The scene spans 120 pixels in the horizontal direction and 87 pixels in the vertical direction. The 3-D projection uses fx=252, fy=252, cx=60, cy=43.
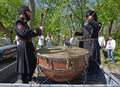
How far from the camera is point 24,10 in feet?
13.5

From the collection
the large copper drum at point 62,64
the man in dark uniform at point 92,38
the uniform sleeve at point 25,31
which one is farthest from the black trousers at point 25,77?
the man in dark uniform at point 92,38

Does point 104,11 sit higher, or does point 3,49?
point 104,11

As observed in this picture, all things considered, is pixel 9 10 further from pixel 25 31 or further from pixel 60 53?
pixel 60 53

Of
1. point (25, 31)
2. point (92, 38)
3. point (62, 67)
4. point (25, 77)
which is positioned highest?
point (25, 31)

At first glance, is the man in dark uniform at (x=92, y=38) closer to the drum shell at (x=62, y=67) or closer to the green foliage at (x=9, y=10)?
the drum shell at (x=62, y=67)

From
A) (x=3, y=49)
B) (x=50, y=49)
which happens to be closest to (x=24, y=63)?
(x=50, y=49)

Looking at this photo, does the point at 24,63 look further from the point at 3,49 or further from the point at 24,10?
the point at 3,49

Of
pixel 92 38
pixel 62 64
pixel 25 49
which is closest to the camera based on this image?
pixel 62 64

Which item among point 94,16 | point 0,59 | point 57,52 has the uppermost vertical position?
point 94,16

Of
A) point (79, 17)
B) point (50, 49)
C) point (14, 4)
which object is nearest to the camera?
point (50, 49)

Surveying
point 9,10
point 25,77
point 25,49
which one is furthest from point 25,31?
point 9,10

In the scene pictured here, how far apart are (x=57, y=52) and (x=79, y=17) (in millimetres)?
18264

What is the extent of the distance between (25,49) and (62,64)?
757 mm

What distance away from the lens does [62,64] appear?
360 centimetres
